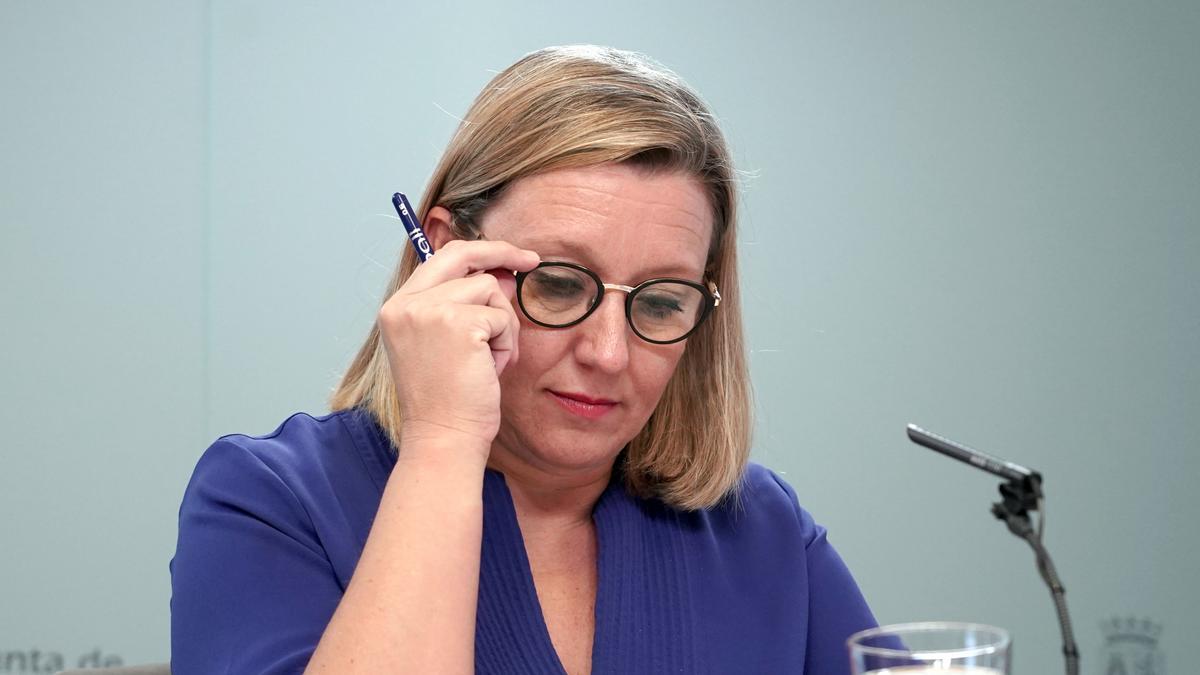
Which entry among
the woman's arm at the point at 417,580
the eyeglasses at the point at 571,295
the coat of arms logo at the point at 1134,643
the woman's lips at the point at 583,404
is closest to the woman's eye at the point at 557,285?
the eyeglasses at the point at 571,295

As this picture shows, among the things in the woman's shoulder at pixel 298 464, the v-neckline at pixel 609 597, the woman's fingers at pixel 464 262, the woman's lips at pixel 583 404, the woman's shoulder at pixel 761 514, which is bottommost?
the v-neckline at pixel 609 597

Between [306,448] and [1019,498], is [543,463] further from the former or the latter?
Result: [1019,498]

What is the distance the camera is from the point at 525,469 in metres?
1.62

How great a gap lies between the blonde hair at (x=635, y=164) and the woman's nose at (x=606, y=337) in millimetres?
175

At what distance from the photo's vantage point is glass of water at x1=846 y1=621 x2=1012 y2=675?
0.74 metres

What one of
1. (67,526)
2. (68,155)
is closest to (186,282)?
(68,155)

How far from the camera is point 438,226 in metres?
1.65

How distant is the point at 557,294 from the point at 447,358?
20cm

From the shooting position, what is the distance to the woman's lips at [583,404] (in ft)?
4.91

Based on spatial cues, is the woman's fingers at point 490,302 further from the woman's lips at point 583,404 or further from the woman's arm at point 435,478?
the woman's lips at point 583,404

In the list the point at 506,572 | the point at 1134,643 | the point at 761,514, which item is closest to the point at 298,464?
the point at 506,572

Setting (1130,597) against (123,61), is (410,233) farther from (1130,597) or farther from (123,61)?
(1130,597)

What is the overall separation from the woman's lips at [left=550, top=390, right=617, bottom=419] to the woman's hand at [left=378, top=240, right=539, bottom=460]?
0.15 m

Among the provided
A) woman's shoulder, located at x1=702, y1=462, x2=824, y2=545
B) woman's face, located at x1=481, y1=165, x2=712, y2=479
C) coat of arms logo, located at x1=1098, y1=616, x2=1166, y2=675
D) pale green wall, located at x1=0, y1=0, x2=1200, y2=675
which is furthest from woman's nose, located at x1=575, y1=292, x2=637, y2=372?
coat of arms logo, located at x1=1098, y1=616, x2=1166, y2=675
